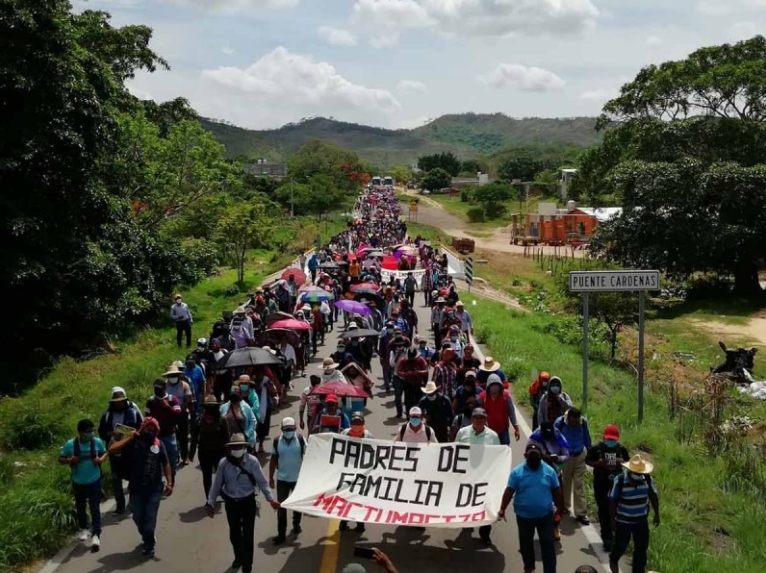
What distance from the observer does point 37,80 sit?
1755cm

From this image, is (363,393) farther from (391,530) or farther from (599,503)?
(599,503)

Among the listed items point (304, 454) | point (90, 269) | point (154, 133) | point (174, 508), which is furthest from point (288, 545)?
point (154, 133)

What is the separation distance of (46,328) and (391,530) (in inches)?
581

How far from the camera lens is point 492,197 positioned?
357ft

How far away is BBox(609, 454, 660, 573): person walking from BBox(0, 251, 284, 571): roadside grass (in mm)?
5968

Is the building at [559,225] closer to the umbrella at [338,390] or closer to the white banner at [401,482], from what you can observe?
the umbrella at [338,390]

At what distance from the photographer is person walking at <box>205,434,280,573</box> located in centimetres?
755

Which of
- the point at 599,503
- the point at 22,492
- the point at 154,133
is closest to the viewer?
the point at 599,503

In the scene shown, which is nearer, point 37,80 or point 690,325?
point 37,80

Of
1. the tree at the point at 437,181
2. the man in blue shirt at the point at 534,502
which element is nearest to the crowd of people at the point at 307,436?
the man in blue shirt at the point at 534,502

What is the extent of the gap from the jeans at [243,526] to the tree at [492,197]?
324ft

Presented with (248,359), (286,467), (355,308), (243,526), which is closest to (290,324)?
(355,308)

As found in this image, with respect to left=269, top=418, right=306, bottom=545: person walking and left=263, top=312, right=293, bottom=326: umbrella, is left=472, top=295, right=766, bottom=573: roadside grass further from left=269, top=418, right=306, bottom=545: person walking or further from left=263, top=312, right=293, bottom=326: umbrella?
left=263, top=312, right=293, bottom=326: umbrella

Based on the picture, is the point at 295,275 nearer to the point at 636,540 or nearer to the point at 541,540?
the point at 541,540
